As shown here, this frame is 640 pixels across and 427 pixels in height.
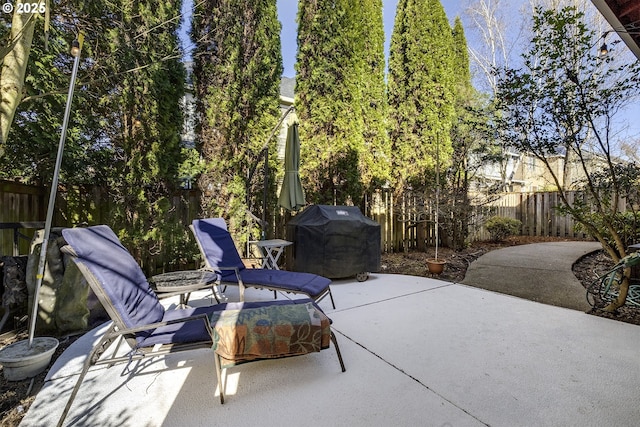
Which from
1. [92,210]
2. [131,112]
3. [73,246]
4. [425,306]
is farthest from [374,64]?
[73,246]

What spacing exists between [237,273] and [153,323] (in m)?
1.44

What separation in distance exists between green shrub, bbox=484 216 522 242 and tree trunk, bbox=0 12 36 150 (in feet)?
36.7

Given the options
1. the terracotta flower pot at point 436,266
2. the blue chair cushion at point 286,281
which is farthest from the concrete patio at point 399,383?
the terracotta flower pot at point 436,266

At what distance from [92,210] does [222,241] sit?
2.42 m

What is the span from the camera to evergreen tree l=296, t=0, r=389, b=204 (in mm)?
6738

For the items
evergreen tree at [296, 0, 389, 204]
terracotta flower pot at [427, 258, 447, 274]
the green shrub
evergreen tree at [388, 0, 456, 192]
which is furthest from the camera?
the green shrub

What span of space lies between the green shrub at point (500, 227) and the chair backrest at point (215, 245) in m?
8.95

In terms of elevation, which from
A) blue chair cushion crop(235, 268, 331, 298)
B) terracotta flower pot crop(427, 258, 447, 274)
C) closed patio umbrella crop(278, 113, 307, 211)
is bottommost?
terracotta flower pot crop(427, 258, 447, 274)

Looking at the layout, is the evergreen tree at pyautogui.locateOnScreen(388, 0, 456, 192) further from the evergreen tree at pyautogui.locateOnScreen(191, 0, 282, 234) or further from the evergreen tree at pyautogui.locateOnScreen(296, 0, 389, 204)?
the evergreen tree at pyautogui.locateOnScreen(191, 0, 282, 234)

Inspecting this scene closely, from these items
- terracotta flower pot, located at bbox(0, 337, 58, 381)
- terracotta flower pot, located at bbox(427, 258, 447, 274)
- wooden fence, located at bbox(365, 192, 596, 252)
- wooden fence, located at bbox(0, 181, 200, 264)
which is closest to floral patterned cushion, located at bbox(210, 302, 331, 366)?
terracotta flower pot, located at bbox(0, 337, 58, 381)

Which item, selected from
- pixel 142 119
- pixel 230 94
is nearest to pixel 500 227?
pixel 230 94

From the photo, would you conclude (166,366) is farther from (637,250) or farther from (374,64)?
(374,64)

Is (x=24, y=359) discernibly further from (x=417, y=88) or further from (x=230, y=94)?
(x=417, y=88)

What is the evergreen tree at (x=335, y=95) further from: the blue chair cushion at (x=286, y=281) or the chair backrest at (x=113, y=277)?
the chair backrest at (x=113, y=277)
